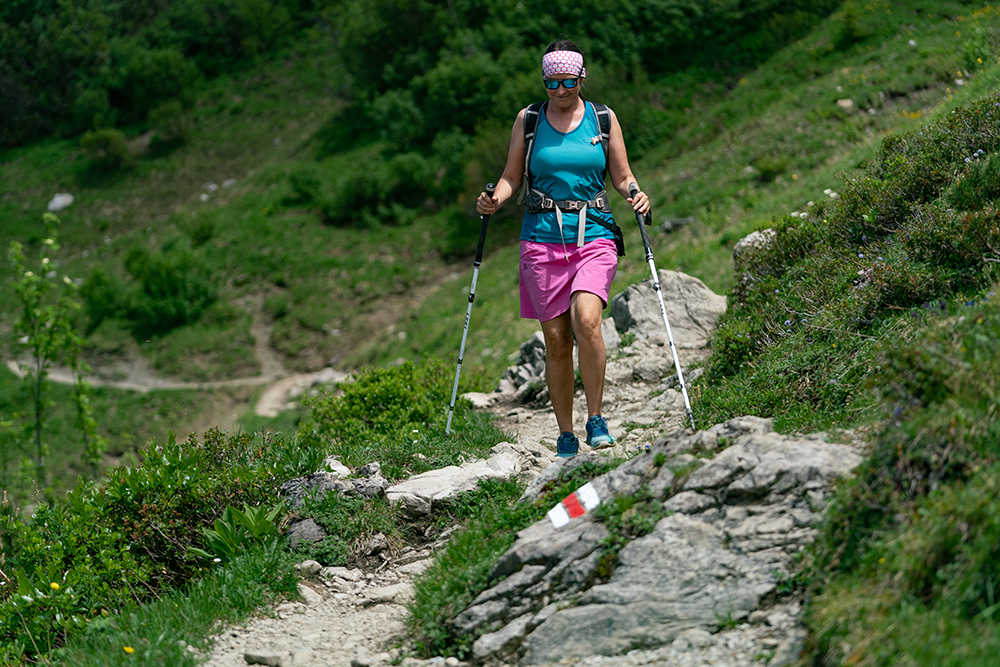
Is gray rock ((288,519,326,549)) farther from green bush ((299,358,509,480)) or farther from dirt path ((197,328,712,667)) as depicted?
green bush ((299,358,509,480))

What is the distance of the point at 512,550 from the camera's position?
4324 mm

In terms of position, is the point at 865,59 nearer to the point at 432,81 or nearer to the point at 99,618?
the point at 432,81

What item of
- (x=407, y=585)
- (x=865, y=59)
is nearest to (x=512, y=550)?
(x=407, y=585)

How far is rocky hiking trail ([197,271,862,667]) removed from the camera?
355cm

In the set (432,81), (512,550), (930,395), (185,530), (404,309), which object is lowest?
(404,309)

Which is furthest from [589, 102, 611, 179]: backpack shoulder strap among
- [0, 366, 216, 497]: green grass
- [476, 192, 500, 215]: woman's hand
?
[0, 366, 216, 497]: green grass

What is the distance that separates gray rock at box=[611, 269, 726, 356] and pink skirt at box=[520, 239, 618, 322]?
3.42 metres

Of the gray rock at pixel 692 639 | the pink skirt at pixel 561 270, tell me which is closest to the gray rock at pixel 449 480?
the pink skirt at pixel 561 270

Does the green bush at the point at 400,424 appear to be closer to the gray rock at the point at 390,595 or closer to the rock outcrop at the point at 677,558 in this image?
the gray rock at the point at 390,595

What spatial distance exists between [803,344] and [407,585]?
3500 millimetres

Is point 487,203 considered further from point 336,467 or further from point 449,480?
point 336,467

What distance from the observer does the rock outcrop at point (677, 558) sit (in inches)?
143

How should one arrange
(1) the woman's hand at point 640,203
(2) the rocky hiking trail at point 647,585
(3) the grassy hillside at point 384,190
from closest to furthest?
(2) the rocky hiking trail at point 647,585
(1) the woman's hand at point 640,203
(3) the grassy hillside at point 384,190

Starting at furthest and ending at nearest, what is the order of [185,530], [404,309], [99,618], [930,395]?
[404,309], [185,530], [99,618], [930,395]
